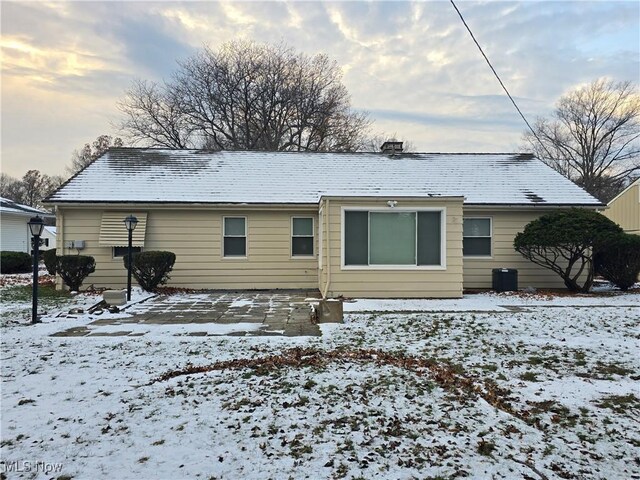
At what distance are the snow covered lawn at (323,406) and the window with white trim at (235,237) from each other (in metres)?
6.62

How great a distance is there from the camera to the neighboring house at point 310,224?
432 inches

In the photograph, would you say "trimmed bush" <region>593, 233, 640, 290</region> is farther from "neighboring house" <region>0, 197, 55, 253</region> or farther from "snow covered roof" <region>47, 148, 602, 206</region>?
"neighboring house" <region>0, 197, 55, 253</region>

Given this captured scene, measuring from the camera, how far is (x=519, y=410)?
3.78 metres

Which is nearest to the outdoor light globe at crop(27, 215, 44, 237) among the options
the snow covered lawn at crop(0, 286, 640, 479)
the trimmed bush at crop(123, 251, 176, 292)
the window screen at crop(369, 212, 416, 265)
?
the snow covered lawn at crop(0, 286, 640, 479)

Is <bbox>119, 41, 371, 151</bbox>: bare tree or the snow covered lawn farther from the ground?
<bbox>119, 41, 371, 151</bbox>: bare tree

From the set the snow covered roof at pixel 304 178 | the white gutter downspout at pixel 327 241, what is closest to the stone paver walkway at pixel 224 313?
the white gutter downspout at pixel 327 241

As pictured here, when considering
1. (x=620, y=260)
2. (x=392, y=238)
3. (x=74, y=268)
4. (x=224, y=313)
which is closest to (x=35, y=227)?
(x=224, y=313)

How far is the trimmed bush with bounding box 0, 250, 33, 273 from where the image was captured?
19.1 m

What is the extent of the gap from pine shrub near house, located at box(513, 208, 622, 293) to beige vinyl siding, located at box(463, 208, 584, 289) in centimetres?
44

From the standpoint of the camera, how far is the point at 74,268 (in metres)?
11.6

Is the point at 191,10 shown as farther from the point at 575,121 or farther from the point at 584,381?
the point at 575,121

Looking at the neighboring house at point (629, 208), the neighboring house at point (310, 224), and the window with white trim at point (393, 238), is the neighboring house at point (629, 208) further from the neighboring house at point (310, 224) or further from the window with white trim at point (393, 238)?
the window with white trim at point (393, 238)

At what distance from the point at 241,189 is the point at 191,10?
4.99 m

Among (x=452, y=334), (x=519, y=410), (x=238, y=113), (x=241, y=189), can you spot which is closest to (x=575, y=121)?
(x=238, y=113)
